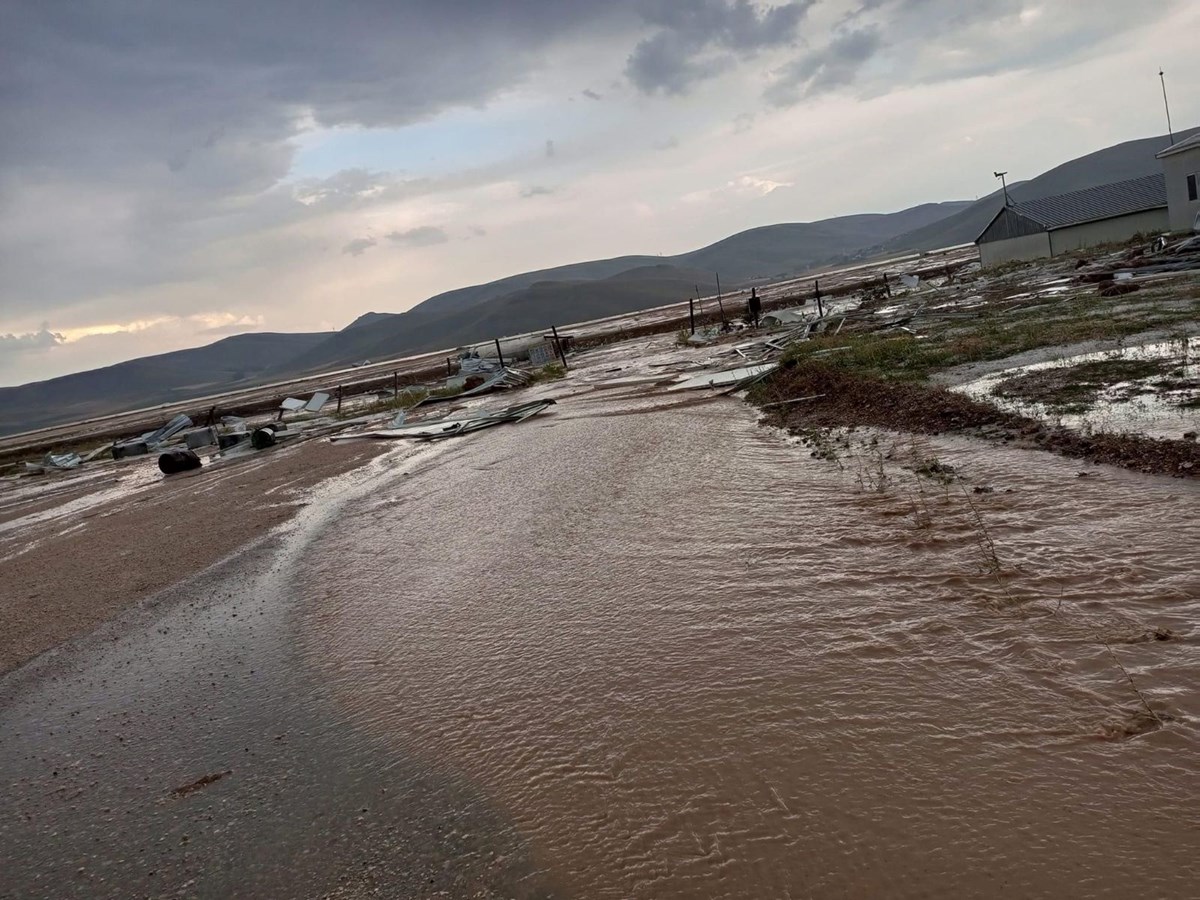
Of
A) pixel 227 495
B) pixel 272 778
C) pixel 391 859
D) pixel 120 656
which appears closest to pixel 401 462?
pixel 227 495

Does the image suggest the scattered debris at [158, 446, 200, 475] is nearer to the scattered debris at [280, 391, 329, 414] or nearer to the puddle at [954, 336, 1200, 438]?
the scattered debris at [280, 391, 329, 414]

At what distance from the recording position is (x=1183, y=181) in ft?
120

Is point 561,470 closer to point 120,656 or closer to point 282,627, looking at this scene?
point 282,627

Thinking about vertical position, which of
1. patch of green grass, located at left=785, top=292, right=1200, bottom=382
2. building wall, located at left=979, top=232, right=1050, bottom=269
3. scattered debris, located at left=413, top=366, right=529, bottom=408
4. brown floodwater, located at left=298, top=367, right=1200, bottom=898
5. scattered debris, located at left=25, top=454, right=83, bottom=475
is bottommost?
brown floodwater, located at left=298, top=367, right=1200, bottom=898

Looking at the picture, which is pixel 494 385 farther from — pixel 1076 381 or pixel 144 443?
pixel 1076 381

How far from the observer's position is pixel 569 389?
30.3 metres

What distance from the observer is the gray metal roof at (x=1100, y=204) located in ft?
131

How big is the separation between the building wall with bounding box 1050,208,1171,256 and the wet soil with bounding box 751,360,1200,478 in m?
31.9

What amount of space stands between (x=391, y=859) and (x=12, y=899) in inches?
97.6

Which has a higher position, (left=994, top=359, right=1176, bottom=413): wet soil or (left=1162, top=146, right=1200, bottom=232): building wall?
(left=1162, top=146, right=1200, bottom=232): building wall

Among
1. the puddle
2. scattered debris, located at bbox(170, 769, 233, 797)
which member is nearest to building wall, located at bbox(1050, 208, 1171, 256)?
the puddle

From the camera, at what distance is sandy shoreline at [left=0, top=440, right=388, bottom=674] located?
1067 cm

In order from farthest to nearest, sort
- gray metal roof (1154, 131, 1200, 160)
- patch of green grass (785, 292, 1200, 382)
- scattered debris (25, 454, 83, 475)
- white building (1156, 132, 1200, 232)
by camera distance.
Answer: scattered debris (25, 454, 83, 475) < white building (1156, 132, 1200, 232) < gray metal roof (1154, 131, 1200, 160) < patch of green grass (785, 292, 1200, 382)

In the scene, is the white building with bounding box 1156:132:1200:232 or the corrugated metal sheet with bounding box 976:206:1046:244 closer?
the white building with bounding box 1156:132:1200:232
